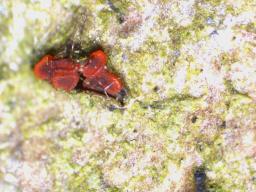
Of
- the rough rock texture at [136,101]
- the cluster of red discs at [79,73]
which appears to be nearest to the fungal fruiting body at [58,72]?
the cluster of red discs at [79,73]

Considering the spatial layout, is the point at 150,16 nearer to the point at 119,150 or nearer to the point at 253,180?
the point at 119,150

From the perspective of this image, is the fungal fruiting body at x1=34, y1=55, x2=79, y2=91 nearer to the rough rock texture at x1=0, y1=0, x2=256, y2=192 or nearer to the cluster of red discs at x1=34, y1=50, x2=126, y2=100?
the cluster of red discs at x1=34, y1=50, x2=126, y2=100

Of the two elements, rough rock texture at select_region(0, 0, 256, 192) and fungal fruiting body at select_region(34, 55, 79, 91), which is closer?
fungal fruiting body at select_region(34, 55, 79, 91)

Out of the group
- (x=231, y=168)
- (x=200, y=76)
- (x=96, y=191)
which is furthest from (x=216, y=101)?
(x=96, y=191)

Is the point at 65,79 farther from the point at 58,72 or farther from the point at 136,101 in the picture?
the point at 136,101

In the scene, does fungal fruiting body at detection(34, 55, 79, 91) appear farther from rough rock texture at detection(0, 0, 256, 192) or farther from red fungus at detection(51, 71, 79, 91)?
rough rock texture at detection(0, 0, 256, 192)

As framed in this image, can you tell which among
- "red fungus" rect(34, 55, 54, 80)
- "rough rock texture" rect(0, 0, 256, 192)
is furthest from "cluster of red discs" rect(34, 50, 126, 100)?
"rough rock texture" rect(0, 0, 256, 192)

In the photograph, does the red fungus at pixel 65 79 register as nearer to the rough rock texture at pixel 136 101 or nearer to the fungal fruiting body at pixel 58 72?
the fungal fruiting body at pixel 58 72

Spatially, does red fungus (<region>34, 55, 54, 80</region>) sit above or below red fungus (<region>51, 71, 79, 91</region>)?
above
